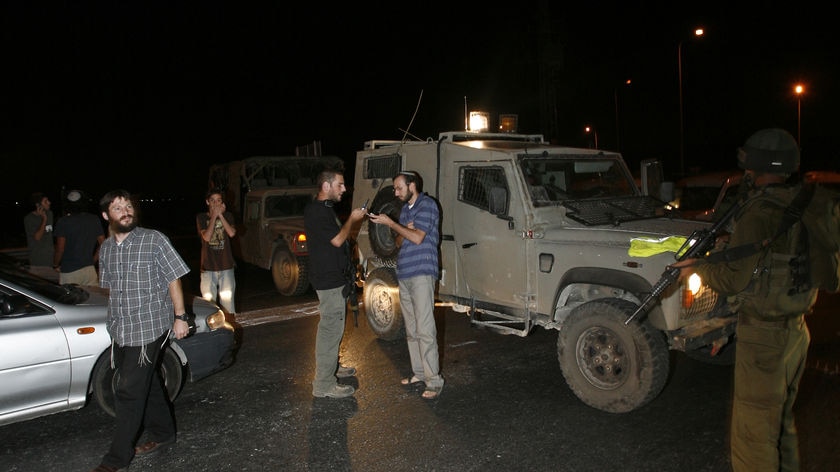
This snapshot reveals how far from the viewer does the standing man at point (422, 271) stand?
192 inches

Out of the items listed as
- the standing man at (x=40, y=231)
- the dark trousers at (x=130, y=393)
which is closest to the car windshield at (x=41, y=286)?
the dark trousers at (x=130, y=393)

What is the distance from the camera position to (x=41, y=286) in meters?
4.61

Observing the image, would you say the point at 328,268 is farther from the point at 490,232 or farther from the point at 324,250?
the point at 490,232

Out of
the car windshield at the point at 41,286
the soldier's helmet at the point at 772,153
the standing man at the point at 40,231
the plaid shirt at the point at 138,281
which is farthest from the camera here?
the standing man at the point at 40,231

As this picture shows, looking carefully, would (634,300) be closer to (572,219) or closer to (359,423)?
(572,219)

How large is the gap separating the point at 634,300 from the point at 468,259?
5.50 ft

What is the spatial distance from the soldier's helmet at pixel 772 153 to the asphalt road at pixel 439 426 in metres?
1.92

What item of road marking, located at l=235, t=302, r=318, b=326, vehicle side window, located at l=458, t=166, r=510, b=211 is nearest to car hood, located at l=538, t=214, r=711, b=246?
vehicle side window, located at l=458, t=166, r=510, b=211

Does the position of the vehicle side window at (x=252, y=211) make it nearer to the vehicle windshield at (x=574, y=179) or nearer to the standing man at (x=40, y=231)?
the standing man at (x=40, y=231)

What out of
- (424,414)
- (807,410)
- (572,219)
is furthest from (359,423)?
(807,410)

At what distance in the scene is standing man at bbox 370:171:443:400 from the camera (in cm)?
487

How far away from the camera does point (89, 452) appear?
4.05 m

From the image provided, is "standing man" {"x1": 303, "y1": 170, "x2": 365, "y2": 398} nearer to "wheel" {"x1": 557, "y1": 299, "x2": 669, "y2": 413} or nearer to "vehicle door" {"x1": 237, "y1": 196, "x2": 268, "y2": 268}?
"wheel" {"x1": 557, "y1": 299, "x2": 669, "y2": 413}

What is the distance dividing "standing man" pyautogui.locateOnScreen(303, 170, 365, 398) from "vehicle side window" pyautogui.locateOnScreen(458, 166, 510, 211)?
4.75 feet
